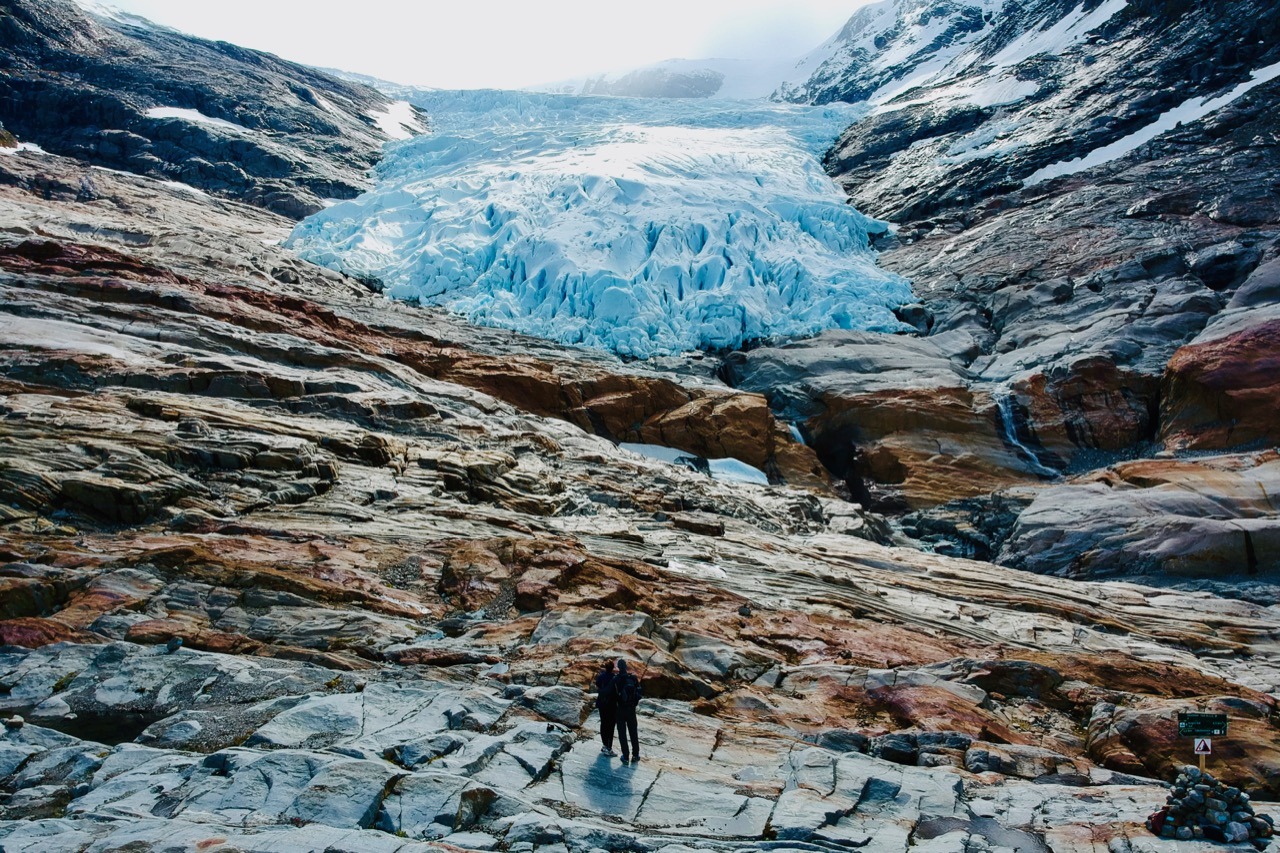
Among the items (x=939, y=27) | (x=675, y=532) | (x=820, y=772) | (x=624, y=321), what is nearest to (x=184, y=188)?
(x=624, y=321)

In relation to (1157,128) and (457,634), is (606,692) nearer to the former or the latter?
(457,634)

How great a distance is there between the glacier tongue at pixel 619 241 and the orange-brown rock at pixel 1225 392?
45.4ft

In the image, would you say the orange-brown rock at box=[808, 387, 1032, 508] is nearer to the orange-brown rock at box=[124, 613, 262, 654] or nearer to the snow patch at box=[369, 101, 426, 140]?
the orange-brown rock at box=[124, 613, 262, 654]

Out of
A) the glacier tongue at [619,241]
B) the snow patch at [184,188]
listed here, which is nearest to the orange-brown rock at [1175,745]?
the glacier tongue at [619,241]

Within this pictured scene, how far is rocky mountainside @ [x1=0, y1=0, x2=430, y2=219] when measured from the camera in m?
55.5

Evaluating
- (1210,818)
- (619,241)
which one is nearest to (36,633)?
(1210,818)

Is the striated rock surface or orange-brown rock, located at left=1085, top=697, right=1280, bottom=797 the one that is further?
orange-brown rock, located at left=1085, top=697, right=1280, bottom=797

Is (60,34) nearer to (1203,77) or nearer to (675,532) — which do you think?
(675,532)

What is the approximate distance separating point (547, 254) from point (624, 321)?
6.52 m

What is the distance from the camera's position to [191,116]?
60781mm

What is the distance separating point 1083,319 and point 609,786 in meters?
37.2

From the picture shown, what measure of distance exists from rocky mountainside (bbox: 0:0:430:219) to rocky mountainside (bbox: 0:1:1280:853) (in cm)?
1524

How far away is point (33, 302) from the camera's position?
25.4 metres

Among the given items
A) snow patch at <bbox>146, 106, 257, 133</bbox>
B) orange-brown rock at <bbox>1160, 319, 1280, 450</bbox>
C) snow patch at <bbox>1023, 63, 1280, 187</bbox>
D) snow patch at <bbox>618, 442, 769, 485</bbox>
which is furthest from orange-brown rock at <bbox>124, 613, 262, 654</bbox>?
snow patch at <bbox>146, 106, 257, 133</bbox>
